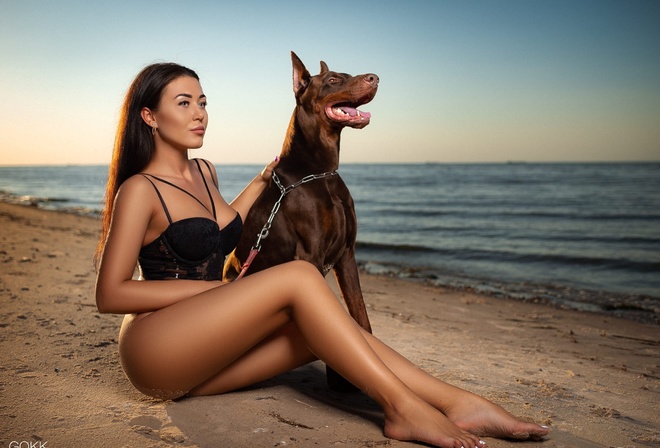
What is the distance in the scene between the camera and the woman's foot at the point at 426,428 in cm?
211

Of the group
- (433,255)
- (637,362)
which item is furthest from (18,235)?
(637,362)

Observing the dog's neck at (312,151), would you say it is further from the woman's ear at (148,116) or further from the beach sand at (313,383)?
the beach sand at (313,383)

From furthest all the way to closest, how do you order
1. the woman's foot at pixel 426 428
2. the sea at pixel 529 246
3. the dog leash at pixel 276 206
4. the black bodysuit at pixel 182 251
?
the sea at pixel 529 246 < the dog leash at pixel 276 206 < the black bodysuit at pixel 182 251 < the woman's foot at pixel 426 428

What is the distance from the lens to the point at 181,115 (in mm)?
2621

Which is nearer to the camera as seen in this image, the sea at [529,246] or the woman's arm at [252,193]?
the woman's arm at [252,193]

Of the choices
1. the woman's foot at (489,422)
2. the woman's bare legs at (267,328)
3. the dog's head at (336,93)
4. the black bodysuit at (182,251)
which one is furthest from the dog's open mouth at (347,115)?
the woman's foot at (489,422)

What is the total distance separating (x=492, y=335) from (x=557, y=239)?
8861 mm

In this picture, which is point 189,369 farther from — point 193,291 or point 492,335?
point 492,335

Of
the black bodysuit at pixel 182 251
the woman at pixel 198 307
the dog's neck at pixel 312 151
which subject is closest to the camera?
the woman at pixel 198 307

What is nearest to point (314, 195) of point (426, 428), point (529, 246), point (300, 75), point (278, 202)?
point (278, 202)

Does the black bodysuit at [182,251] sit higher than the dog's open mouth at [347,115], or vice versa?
the dog's open mouth at [347,115]

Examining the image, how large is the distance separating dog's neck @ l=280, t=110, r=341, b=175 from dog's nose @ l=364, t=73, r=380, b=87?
336 mm

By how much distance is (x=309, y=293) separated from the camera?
88.7 inches

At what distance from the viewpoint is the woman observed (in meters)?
2.22
